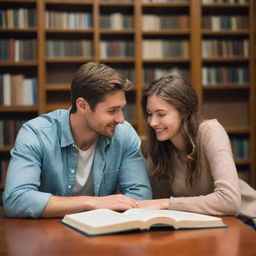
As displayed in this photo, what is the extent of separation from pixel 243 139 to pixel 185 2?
1.42 meters

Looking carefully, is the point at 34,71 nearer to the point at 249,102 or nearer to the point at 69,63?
the point at 69,63

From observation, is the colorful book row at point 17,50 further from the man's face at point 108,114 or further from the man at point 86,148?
the man's face at point 108,114

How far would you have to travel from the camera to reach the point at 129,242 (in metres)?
1.14

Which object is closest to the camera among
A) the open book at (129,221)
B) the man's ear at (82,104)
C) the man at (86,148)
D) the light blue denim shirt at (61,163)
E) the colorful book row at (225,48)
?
the open book at (129,221)

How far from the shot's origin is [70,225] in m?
1.31

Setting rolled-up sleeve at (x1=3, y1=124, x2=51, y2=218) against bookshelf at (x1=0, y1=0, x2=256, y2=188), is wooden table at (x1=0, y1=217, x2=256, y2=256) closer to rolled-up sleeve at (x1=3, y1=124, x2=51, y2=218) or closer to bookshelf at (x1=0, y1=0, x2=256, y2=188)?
rolled-up sleeve at (x1=3, y1=124, x2=51, y2=218)

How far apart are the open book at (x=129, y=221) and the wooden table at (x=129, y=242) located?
0.02 m

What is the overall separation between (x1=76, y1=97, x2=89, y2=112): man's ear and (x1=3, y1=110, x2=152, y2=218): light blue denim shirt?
77mm

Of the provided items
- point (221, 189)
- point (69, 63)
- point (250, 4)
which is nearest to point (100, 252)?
point (221, 189)

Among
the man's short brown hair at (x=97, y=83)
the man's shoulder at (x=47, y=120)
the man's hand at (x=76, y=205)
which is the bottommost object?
the man's hand at (x=76, y=205)

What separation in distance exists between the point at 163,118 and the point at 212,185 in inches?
13.4

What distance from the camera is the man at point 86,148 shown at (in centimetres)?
170

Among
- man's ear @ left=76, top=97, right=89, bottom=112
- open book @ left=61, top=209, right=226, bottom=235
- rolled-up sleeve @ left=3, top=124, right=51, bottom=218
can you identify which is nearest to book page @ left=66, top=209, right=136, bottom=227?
open book @ left=61, top=209, right=226, bottom=235

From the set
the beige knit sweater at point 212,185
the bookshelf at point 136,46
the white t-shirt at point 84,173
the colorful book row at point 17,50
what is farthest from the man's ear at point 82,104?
the colorful book row at point 17,50
